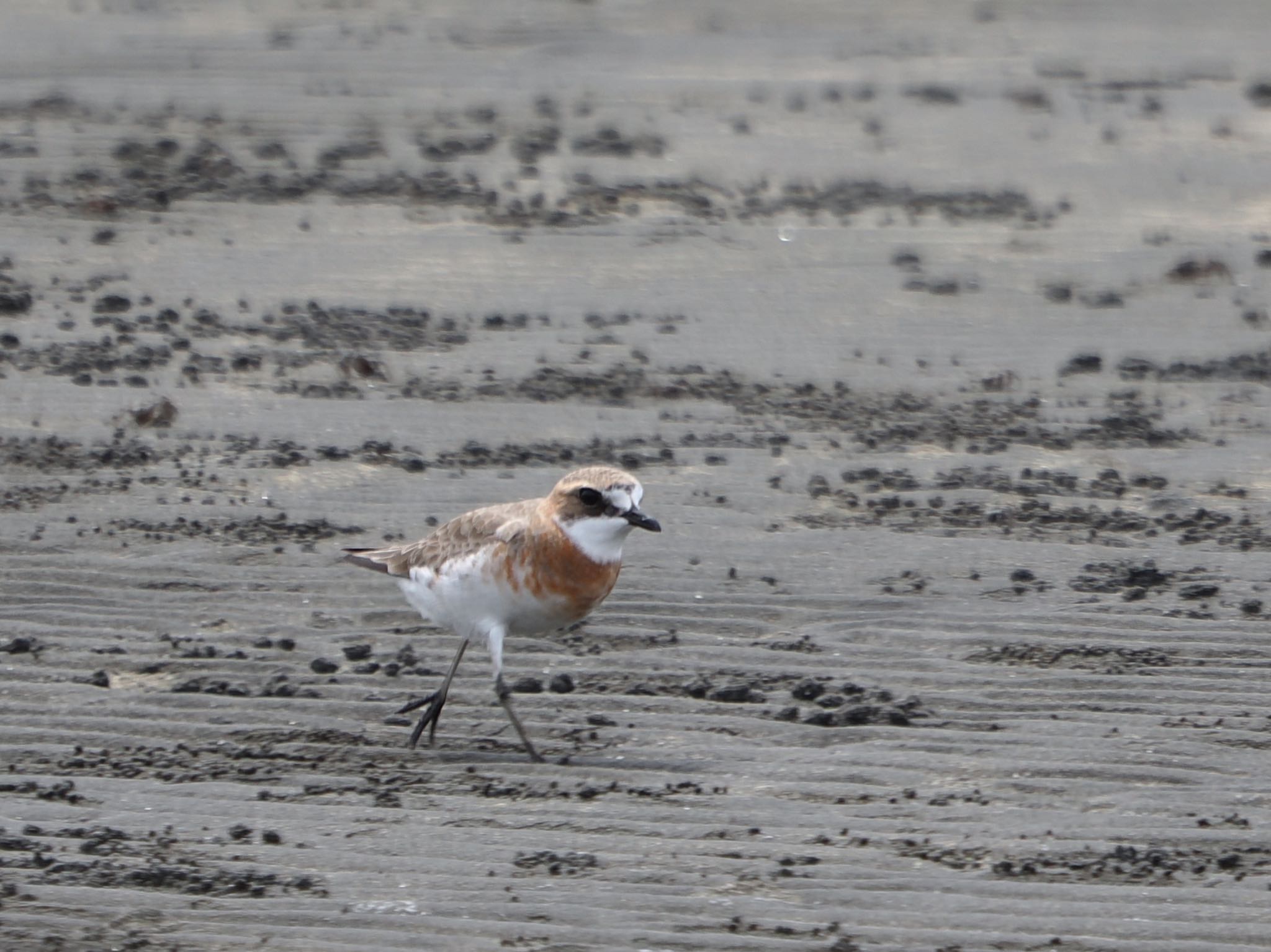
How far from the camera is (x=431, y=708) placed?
7605 mm

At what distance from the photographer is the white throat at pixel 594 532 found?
7307 mm

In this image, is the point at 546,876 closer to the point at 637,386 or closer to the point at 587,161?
the point at 637,386

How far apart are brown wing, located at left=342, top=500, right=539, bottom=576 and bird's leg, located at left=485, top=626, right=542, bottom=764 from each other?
30cm

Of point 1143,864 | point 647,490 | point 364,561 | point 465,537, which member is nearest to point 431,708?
point 465,537

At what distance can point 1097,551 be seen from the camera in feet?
32.8

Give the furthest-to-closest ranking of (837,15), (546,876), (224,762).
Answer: (837,15) < (224,762) < (546,876)

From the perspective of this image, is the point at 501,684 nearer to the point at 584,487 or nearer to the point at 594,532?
the point at 594,532

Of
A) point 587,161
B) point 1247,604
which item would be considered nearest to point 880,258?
point 587,161

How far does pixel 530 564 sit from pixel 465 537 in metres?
0.40

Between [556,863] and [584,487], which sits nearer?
[556,863]

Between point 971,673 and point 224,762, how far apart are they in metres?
2.96

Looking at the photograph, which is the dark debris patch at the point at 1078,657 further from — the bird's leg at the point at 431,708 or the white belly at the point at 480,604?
the bird's leg at the point at 431,708

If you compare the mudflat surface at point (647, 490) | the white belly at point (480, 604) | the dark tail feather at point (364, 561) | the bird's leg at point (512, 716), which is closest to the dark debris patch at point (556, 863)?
the mudflat surface at point (647, 490)

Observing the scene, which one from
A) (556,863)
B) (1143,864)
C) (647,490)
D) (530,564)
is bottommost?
(556,863)
